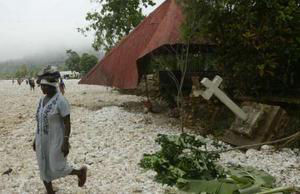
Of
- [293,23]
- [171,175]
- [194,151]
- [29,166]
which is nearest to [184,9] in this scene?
[293,23]

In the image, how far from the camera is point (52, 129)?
248 inches

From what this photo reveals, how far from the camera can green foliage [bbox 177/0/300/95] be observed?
919 centimetres

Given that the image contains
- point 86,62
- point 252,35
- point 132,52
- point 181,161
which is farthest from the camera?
point 86,62

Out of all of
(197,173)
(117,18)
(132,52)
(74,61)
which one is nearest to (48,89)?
(197,173)

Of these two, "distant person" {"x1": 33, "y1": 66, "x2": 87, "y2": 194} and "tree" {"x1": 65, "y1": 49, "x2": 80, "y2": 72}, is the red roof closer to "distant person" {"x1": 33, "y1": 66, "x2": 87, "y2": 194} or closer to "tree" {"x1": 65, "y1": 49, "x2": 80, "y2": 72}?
"distant person" {"x1": 33, "y1": 66, "x2": 87, "y2": 194}

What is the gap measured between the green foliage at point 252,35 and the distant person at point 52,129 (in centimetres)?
438

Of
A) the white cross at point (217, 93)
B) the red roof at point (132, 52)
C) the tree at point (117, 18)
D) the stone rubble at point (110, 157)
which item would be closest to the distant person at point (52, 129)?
the stone rubble at point (110, 157)

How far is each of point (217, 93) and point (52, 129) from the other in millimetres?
3989

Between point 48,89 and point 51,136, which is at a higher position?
point 48,89

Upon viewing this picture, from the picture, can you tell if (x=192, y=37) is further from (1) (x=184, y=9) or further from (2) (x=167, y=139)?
(2) (x=167, y=139)

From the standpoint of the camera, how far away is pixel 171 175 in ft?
10.6

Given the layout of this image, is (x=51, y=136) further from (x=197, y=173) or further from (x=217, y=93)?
(x=217, y=93)

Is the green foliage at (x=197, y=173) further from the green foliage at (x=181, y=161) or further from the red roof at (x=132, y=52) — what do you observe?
the red roof at (x=132, y=52)

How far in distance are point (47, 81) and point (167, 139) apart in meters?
2.93
